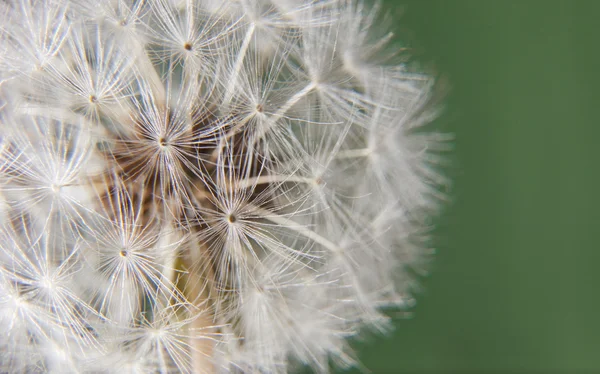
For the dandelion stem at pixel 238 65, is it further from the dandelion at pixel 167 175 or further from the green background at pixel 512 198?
the green background at pixel 512 198

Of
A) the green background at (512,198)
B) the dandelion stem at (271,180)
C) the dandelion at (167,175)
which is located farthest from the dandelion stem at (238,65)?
the green background at (512,198)

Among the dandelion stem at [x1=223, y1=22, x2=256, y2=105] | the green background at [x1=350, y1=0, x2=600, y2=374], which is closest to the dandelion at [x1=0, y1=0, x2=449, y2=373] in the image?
the dandelion stem at [x1=223, y1=22, x2=256, y2=105]

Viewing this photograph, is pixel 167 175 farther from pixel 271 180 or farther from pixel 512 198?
pixel 512 198

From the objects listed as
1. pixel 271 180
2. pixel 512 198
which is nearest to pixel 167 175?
pixel 271 180

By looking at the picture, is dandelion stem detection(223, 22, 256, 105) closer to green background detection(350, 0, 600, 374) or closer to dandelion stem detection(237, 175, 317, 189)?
dandelion stem detection(237, 175, 317, 189)

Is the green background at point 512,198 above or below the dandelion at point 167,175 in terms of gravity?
above

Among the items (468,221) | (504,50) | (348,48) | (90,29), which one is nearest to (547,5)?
(504,50)
